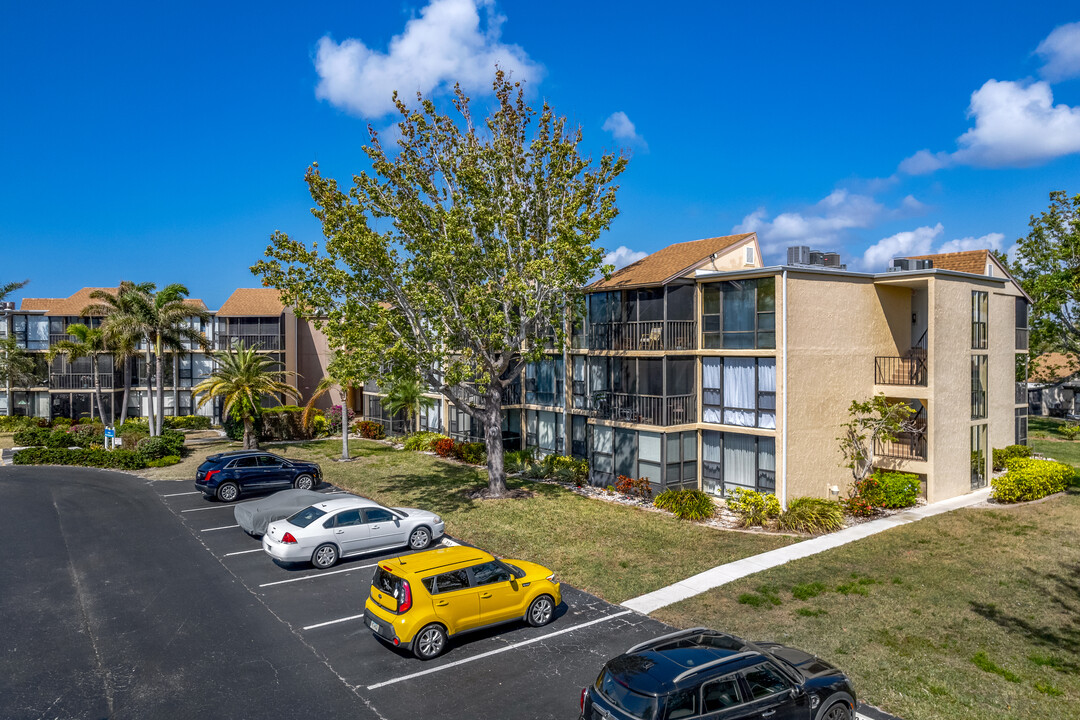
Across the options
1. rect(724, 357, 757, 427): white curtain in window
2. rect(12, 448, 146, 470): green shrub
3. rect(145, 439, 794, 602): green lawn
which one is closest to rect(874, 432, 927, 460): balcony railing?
rect(724, 357, 757, 427): white curtain in window

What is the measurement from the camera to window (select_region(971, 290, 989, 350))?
24.3 metres

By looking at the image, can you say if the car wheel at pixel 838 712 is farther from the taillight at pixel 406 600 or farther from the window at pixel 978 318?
the window at pixel 978 318

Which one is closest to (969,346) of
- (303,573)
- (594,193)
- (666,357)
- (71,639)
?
(666,357)

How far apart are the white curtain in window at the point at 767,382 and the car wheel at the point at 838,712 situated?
13073 mm

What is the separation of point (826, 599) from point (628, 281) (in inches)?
532

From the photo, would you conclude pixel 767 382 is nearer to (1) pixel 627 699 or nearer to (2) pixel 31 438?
(1) pixel 627 699

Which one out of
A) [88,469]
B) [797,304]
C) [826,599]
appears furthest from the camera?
[88,469]

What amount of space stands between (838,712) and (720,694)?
2.24 meters

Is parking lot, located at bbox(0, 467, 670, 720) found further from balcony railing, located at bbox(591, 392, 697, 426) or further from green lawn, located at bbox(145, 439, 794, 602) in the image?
balcony railing, located at bbox(591, 392, 697, 426)

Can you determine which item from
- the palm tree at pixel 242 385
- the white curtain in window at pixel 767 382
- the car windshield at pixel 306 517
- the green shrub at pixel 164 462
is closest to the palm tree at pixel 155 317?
the palm tree at pixel 242 385

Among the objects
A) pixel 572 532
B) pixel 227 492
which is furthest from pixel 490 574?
pixel 227 492

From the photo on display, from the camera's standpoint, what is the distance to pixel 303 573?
16109 mm

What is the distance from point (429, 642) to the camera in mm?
11508

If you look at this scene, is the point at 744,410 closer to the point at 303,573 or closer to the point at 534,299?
the point at 534,299
